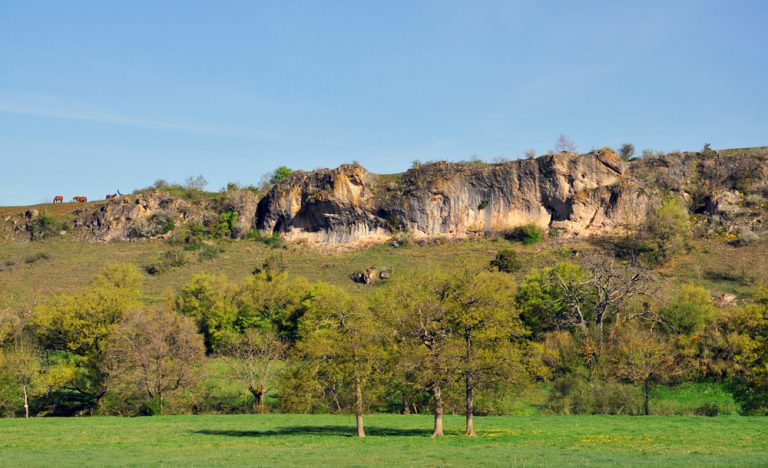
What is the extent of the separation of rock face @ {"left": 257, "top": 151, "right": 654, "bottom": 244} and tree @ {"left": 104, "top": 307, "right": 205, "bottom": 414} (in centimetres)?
6748

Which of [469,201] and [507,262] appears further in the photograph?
[469,201]

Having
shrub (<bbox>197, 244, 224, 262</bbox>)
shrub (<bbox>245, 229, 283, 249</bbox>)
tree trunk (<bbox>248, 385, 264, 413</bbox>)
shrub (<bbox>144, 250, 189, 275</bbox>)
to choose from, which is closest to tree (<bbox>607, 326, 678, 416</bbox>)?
tree trunk (<bbox>248, 385, 264, 413</bbox>)

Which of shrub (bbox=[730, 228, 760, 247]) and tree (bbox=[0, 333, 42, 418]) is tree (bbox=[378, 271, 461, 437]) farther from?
shrub (bbox=[730, 228, 760, 247])

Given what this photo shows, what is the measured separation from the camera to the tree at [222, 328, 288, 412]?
188ft

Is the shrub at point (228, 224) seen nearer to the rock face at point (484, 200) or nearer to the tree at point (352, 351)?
the rock face at point (484, 200)

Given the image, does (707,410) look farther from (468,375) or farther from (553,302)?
(468,375)

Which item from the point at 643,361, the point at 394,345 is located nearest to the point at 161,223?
the point at 643,361

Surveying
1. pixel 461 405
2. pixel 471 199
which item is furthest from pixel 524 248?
pixel 461 405

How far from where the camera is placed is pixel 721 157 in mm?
126062

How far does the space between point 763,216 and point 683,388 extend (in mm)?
62691

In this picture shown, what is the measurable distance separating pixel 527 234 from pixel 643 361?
213ft

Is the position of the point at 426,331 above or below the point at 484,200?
below

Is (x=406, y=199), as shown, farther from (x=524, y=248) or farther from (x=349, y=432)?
(x=349, y=432)

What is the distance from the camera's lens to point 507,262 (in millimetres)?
98000
